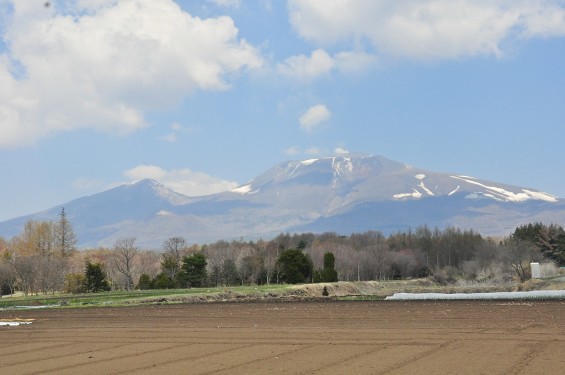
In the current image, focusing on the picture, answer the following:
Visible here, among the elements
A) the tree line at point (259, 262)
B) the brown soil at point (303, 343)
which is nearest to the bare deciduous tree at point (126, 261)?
the tree line at point (259, 262)

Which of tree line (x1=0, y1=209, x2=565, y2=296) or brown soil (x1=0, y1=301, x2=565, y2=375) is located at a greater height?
tree line (x1=0, y1=209, x2=565, y2=296)

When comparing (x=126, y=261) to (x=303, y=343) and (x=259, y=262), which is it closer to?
(x=259, y=262)

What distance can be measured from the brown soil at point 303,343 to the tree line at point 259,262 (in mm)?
55246

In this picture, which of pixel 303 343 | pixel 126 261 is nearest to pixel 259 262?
pixel 126 261

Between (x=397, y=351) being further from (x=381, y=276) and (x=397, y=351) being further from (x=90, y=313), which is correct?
(x=381, y=276)

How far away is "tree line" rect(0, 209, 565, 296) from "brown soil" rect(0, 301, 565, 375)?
5525 cm

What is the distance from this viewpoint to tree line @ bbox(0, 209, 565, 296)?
91875 millimetres

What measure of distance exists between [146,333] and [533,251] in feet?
325

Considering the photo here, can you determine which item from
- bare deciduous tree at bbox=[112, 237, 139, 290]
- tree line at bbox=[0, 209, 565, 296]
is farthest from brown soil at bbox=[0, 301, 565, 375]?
bare deciduous tree at bbox=[112, 237, 139, 290]

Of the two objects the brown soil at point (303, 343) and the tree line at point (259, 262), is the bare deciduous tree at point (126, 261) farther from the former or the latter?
the brown soil at point (303, 343)

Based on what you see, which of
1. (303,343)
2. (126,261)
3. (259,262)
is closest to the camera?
(303,343)

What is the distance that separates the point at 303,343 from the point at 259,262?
80009 mm

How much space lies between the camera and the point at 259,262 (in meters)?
103

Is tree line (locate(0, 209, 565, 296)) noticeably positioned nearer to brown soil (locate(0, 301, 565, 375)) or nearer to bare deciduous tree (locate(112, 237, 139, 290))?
bare deciduous tree (locate(112, 237, 139, 290))
